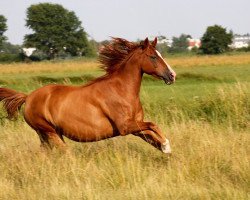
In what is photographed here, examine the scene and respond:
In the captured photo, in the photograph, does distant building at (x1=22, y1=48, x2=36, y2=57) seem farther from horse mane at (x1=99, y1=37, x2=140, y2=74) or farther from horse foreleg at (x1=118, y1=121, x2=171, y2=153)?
horse foreleg at (x1=118, y1=121, x2=171, y2=153)

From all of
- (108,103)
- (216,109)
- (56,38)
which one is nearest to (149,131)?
(108,103)

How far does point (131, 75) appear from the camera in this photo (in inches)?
278

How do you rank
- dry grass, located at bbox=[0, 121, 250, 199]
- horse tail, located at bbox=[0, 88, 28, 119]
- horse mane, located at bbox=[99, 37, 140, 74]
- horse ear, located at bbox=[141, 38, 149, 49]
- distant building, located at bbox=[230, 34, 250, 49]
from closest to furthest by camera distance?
dry grass, located at bbox=[0, 121, 250, 199] < horse ear, located at bbox=[141, 38, 149, 49] < horse mane, located at bbox=[99, 37, 140, 74] < horse tail, located at bbox=[0, 88, 28, 119] < distant building, located at bbox=[230, 34, 250, 49]

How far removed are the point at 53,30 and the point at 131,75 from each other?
276 ft

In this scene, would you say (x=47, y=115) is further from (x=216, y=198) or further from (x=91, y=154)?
(x=216, y=198)

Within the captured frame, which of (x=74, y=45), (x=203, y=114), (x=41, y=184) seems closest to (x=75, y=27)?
(x=74, y=45)

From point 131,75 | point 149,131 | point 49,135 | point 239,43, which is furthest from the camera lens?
point 239,43

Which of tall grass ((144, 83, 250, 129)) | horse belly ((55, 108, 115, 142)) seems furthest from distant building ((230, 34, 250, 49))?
horse belly ((55, 108, 115, 142))

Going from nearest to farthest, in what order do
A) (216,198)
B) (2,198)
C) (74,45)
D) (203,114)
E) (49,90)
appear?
1. (216,198)
2. (2,198)
3. (49,90)
4. (203,114)
5. (74,45)

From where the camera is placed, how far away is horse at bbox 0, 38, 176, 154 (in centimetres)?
678

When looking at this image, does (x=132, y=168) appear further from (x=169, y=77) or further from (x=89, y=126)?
(x=169, y=77)

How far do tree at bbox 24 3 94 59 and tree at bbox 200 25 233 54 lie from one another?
1979 centimetres

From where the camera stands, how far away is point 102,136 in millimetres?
6898

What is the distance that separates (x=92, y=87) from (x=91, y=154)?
0.93m
